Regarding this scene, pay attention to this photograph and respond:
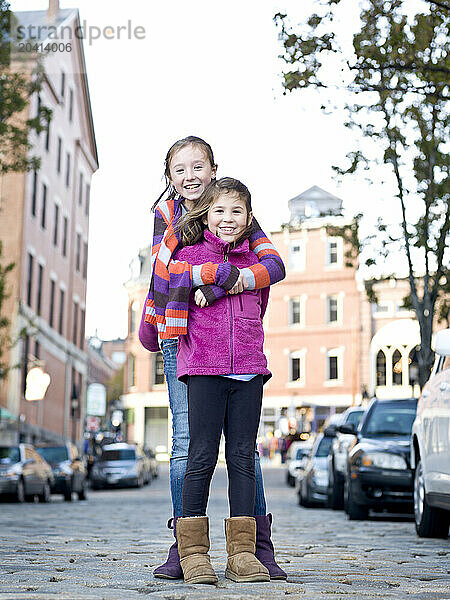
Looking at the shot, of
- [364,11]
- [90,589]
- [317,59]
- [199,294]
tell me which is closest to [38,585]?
[90,589]

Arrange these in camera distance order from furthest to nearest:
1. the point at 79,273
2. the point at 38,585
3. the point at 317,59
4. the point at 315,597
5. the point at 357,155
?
the point at 79,273
the point at 357,155
the point at 317,59
the point at 38,585
the point at 315,597

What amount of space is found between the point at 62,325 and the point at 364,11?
3620cm

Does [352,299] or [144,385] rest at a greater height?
[352,299]

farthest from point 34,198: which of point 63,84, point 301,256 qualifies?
point 301,256

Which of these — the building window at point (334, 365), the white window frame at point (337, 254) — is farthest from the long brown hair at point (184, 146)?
the white window frame at point (337, 254)

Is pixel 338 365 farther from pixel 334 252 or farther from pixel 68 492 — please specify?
pixel 68 492

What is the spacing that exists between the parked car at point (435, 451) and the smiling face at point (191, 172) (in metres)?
2.79

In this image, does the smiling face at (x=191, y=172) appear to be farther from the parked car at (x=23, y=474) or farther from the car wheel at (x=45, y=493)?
the car wheel at (x=45, y=493)

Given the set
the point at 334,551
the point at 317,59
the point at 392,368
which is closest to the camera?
the point at 334,551

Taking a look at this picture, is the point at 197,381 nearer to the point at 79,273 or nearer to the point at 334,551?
the point at 334,551

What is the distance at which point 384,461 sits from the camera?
43.5 feet

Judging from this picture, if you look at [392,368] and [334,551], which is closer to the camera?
[334,551]

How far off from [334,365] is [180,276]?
62927mm

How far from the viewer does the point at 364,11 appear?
1202 cm
